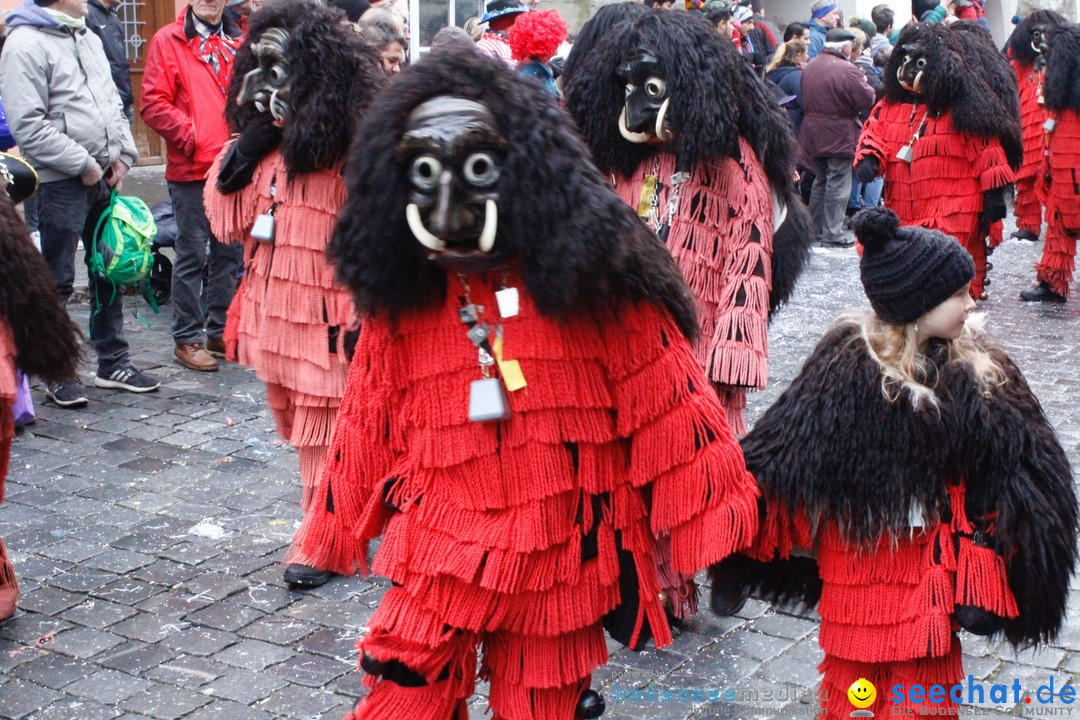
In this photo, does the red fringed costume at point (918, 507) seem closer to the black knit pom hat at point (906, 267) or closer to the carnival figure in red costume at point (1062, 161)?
the black knit pom hat at point (906, 267)

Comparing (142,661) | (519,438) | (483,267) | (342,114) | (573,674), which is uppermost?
(342,114)

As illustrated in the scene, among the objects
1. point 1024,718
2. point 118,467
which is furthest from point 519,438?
point 118,467

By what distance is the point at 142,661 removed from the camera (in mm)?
4168

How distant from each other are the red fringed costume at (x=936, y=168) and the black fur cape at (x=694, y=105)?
3.56 m

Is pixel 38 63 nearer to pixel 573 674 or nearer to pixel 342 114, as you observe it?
pixel 342 114

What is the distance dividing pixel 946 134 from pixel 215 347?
4.57 metres

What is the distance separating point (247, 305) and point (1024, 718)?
298 centimetres

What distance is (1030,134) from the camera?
34.2ft

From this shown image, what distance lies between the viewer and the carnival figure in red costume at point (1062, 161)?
9.43 m

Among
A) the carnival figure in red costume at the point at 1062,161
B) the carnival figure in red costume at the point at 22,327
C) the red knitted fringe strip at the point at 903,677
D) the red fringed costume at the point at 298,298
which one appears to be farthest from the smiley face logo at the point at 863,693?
the carnival figure in red costume at the point at 1062,161

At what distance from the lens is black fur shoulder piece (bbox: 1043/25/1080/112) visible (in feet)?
30.9

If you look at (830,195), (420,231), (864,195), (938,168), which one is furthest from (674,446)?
(864,195)

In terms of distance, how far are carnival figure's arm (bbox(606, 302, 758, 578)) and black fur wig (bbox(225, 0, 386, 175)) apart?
195 centimetres

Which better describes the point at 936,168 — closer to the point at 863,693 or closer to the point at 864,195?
the point at 863,693
